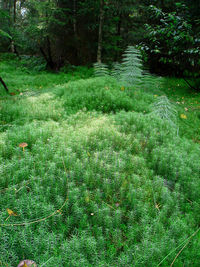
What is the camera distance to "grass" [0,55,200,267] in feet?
5.83

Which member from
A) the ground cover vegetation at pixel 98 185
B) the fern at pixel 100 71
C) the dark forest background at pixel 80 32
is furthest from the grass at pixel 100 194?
the dark forest background at pixel 80 32

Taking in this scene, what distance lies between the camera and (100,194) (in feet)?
7.89

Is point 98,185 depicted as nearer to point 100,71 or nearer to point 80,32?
point 100,71

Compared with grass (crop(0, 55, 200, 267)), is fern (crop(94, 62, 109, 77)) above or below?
above

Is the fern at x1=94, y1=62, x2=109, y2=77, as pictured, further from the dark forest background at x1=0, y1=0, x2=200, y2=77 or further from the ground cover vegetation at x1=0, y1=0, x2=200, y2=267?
the ground cover vegetation at x1=0, y1=0, x2=200, y2=267

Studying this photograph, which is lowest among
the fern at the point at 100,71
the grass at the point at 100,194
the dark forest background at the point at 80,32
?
the grass at the point at 100,194

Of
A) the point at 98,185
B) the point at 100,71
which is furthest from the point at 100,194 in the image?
the point at 100,71

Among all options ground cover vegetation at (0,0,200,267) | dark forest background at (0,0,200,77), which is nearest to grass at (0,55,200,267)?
ground cover vegetation at (0,0,200,267)

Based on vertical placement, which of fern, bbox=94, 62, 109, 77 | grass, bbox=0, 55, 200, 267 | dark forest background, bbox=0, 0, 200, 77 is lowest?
grass, bbox=0, 55, 200, 267

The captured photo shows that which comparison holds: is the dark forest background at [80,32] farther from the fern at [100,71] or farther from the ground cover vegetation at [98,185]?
the ground cover vegetation at [98,185]

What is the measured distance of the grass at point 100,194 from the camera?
1.78 m

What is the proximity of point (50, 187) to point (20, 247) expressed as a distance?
0.75 m

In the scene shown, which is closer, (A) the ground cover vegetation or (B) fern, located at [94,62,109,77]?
(A) the ground cover vegetation

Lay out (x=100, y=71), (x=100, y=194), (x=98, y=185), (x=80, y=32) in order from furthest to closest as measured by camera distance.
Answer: (x=80, y=32)
(x=100, y=71)
(x=98, y=185)
(x=100, y=194)
